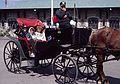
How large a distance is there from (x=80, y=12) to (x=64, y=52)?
83.4ft

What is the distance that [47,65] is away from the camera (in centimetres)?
1139

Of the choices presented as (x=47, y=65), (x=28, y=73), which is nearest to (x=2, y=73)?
(x=28, y=73)

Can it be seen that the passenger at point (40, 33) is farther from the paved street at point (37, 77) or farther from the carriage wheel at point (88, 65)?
the carriage wheel at point (88, 65)

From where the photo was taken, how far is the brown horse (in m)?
8.41

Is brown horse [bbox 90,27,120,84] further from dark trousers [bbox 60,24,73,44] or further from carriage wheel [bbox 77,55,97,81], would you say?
dark trousers [bbox 60,24,73,44]

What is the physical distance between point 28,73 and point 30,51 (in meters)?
0.85

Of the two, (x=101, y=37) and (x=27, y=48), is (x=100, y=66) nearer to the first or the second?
(x=101, y=37)

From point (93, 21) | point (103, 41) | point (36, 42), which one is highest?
point (103, 41)

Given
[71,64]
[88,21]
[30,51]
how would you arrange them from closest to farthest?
[71,64] < [30,51] < [88,21]

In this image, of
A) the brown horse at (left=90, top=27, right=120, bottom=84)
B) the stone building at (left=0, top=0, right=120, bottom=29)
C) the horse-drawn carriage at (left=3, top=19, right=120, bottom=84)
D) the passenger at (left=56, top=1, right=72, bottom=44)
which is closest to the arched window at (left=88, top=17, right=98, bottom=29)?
the stone building at (left=0, top=0, right=120, bottom=29)

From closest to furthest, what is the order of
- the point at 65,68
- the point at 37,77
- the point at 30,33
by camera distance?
the point at 65,68, the point at 37,77, the point at 30,33

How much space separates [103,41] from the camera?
8609 millimetres

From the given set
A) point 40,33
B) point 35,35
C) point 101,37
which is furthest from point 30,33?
point 101,37

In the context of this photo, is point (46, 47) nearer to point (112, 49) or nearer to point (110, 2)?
point (112, 49)
